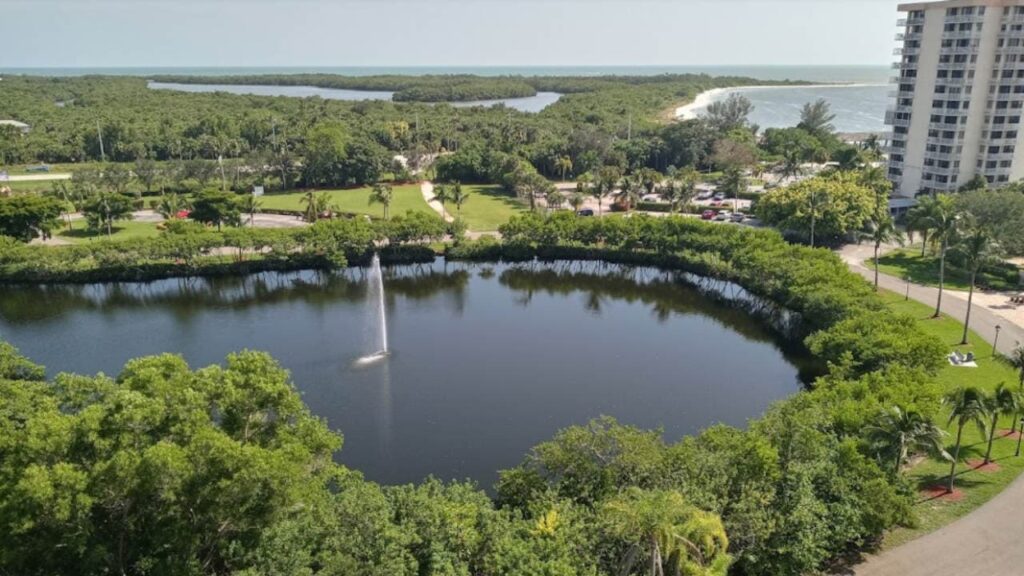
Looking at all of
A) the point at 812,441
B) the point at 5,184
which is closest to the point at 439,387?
the point at 812,441

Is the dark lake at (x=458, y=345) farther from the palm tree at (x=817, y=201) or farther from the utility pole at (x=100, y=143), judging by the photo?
the utility pole at (x=100, y=143)

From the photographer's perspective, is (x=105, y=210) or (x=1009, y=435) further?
(x=105, y=210)

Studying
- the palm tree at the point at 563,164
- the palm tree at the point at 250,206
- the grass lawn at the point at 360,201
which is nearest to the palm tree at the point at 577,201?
the grass lawn at the point at 360,201

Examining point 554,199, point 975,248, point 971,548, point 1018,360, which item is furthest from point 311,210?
point 971,548

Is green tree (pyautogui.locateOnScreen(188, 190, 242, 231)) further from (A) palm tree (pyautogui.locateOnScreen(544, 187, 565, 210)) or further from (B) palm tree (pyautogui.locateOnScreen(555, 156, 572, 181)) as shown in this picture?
(B) palm tree (pyautogui.locateOnScreen(555, 156, 572, 181))

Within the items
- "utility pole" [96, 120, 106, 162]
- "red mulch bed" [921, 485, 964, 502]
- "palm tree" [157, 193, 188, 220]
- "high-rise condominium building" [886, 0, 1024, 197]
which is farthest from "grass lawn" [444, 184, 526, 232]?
"utility pole" [96, 120, 106, 162]

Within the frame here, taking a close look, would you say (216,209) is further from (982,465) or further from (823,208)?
(982,465)

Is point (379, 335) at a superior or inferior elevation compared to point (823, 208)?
inferior

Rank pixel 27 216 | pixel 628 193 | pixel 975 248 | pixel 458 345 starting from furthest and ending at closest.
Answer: pixel 628 193, pixel 27 216, pixel 458 345, pixel 975 248
